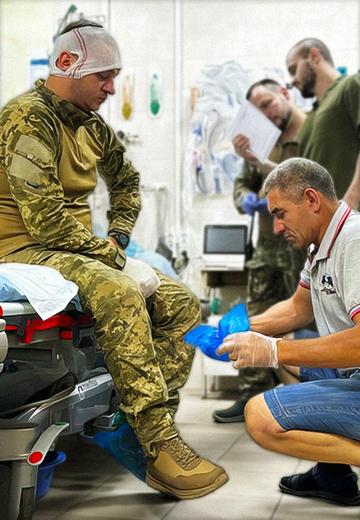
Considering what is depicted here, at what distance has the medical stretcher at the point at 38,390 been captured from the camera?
2.31m

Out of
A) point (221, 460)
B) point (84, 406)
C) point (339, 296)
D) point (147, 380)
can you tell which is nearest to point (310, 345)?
point (339, 296)

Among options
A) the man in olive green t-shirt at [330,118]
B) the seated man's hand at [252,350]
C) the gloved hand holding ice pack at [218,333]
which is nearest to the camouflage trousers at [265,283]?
the man in olive green t-shirt at [330,118]

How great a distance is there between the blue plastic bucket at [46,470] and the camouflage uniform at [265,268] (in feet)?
6.24

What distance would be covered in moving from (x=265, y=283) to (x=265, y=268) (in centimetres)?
9

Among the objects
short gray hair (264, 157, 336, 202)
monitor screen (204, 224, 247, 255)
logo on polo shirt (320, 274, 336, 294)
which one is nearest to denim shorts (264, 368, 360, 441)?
logo on polo shirt (320, 274, 336, 294)

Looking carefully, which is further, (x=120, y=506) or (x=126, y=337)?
(x=120, y=506)

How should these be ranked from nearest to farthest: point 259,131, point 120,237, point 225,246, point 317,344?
point 317,344, point 120,237, point 259,131, point 225,246

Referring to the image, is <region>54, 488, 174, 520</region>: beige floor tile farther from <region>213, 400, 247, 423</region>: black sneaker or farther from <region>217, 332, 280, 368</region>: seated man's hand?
<region>213, 400, 247, 423</region>: black sneaker

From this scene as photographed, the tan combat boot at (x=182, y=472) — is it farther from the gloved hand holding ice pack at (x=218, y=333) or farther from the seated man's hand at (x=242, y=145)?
the seated man's hand at (x=242, y=145)

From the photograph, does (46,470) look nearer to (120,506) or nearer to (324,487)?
(120,506)

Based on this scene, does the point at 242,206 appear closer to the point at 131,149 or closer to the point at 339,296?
the point at 131,149

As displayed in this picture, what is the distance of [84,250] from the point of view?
271 cm

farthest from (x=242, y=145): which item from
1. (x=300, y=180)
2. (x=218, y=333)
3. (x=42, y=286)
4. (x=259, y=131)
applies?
(x=42, y=286)

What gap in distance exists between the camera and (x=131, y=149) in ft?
19.0
